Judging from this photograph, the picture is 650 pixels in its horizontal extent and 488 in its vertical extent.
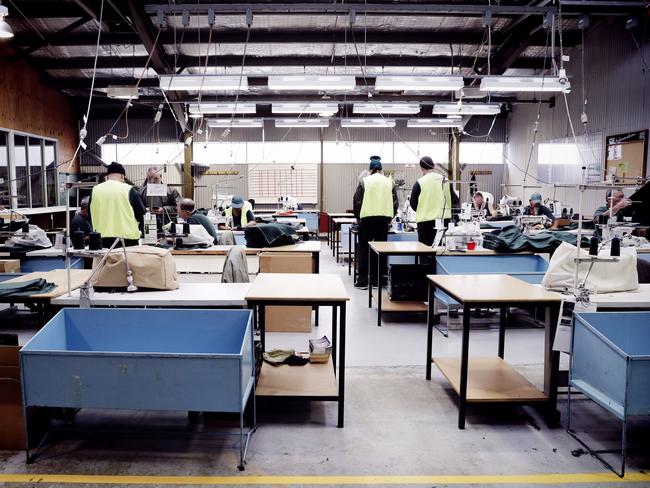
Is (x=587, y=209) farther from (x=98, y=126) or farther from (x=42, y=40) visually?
(x=98, y=126)

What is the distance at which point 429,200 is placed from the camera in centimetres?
560

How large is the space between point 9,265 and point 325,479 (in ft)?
12.4

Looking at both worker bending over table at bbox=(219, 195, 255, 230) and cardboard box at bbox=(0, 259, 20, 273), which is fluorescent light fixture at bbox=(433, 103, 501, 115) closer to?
worker bending over table at bbox=(219, 195, 255, 230)

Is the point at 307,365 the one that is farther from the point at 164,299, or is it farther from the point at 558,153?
the point at 558,153

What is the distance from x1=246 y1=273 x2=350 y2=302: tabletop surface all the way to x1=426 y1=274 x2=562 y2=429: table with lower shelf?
65cm

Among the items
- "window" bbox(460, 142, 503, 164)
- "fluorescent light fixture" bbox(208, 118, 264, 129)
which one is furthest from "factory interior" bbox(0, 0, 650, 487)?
"window" bbox(460, 142, 503, 164)

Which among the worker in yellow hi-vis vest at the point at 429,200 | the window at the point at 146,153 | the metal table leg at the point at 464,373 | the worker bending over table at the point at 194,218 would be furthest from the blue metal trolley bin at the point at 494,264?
the window at the point at 146,153

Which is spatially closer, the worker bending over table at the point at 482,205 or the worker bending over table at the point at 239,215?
the worker bending over table at the point at 239,215

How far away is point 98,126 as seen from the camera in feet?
42.8

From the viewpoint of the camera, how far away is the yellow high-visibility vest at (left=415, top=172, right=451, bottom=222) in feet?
18.2

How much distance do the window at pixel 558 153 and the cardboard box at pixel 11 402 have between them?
9418 millimetres

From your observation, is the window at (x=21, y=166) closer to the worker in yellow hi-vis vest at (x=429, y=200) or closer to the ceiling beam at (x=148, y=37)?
the ceiling beam at (x=148, y=37)

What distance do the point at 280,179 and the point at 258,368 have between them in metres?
10.8

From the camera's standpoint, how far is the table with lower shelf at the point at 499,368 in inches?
105
